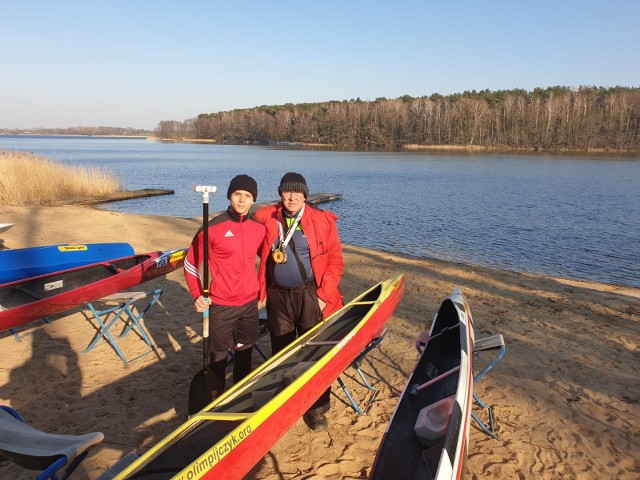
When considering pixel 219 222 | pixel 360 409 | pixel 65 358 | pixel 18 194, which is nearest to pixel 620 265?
pixel 360 409

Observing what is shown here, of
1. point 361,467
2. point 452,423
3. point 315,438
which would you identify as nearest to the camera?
point 452,423

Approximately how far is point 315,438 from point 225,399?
41.1 inches

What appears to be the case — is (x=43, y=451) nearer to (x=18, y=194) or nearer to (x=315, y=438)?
(x=315, y=438)

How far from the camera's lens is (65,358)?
510 centimetres

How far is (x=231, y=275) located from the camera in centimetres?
354

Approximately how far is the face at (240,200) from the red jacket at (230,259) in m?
0.10

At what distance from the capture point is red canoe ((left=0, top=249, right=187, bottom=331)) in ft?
16.6

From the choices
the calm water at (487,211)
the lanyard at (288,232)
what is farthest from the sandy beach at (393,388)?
the calm water at (487,211)

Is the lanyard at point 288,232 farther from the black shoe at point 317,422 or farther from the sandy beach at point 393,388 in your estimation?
the sandy beach at point 393,388

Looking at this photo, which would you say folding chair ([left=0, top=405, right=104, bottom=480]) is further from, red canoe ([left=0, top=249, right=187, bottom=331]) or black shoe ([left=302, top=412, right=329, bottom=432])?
red canoe ([left=0, top=249, right=187, bottom=331])

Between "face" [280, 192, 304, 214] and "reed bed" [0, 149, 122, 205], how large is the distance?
18.7 m

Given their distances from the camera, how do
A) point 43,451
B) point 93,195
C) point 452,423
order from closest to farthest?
point 43,451, point 452,423, point 93,195

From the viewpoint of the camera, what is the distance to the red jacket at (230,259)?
3.48m

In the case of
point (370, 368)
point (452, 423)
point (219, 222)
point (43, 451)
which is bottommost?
point (370, 368)
